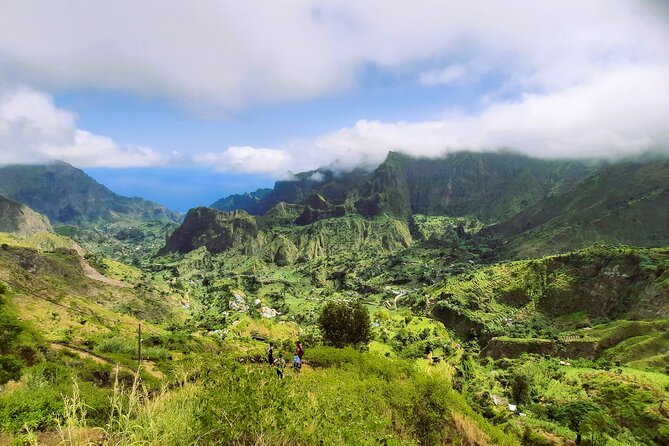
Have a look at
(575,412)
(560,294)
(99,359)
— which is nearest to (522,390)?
(575,412)

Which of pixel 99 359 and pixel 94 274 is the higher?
pixel 99 359

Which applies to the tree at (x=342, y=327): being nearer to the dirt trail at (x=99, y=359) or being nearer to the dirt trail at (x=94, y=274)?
the dirt trail at (x=99, y=359)

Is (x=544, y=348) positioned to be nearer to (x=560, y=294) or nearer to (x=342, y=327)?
(x=560, y=294)

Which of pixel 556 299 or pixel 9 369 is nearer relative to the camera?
pixel 9 369

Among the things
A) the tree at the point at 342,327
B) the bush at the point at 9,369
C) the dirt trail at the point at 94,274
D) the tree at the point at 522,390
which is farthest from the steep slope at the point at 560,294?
the dirt trail at the point at 94,274

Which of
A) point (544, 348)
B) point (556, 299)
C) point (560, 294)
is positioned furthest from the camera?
point (560, 294)

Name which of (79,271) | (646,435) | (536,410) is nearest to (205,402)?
(536,410)

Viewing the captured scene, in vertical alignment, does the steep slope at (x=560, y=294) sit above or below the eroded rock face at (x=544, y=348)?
above

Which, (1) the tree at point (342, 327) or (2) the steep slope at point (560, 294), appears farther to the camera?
(2) the steep slope at point (560, 294)

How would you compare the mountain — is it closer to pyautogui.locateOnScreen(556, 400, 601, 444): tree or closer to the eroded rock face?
the eroded rock face

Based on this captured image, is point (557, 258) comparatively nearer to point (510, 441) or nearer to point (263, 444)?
point (510, 441)

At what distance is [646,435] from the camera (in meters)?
44.3

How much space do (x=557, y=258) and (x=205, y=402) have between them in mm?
166123

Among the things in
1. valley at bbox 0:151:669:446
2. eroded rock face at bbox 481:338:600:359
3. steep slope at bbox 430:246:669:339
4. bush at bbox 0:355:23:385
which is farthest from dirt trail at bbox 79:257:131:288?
bush at bbox 0:355:23:385
